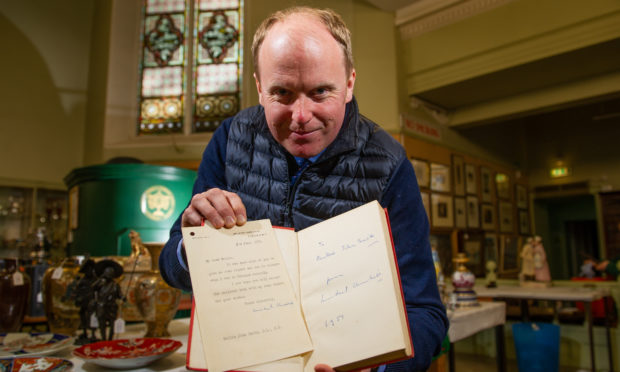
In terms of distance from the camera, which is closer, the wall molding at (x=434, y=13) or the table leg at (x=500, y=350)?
the table leg at (x=500, y=350)

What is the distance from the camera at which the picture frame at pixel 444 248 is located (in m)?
5.70

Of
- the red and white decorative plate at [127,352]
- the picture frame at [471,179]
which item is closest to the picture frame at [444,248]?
the picture frame at [471,179]

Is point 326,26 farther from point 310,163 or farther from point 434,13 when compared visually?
point 434,13

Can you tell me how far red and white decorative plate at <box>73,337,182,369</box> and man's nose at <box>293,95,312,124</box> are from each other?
869mm

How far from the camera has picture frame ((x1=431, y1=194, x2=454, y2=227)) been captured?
573 centimetres

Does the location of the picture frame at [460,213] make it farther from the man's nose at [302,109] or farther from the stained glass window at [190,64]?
the man's nose at [302,109]

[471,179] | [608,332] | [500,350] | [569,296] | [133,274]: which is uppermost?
[471,179]

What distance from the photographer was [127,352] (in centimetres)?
131

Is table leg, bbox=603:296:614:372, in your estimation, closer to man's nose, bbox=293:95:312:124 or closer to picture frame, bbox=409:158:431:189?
picture frame, bbox=409:158:431:189

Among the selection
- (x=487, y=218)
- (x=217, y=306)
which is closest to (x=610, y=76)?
(x=487, y=218)

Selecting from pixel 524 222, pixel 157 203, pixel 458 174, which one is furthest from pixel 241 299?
pixel 524 222

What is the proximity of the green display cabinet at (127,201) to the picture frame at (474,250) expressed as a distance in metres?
4.36

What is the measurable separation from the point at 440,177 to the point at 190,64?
379cm

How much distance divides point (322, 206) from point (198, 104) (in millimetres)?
5300
